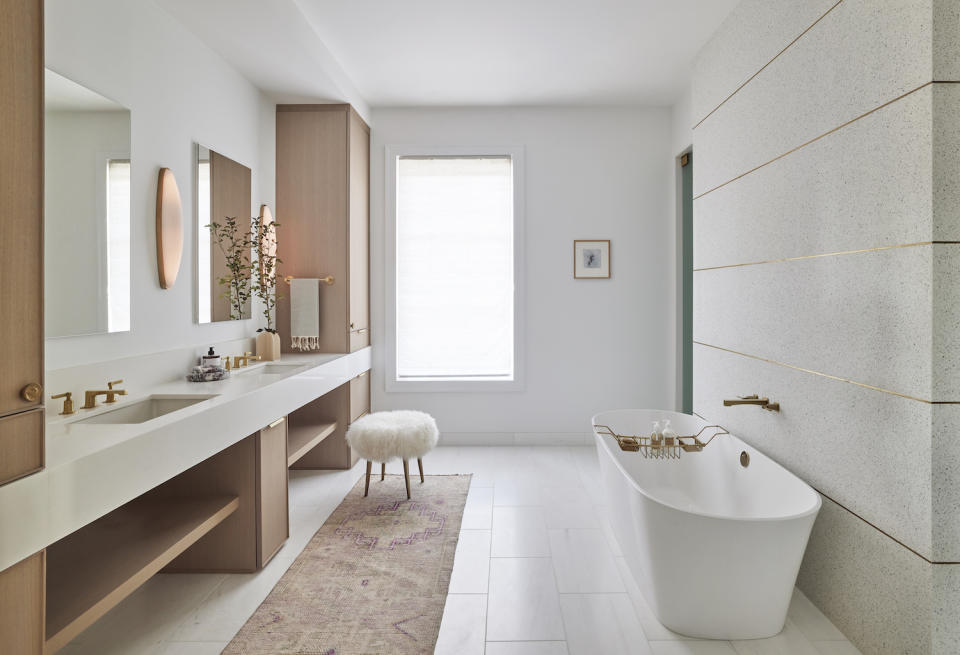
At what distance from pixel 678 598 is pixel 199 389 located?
83.0 inches

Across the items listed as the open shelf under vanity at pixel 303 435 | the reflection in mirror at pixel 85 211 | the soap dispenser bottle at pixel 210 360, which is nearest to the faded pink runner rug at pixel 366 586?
the open shelf under vanity at pixel 303 435

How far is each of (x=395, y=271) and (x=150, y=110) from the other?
2.27 m

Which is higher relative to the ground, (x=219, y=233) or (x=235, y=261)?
(x=219, y=233)

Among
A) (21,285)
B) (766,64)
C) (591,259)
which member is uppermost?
(766,64)

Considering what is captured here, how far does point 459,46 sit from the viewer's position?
354 cm

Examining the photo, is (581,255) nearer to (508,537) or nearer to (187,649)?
(508,537)

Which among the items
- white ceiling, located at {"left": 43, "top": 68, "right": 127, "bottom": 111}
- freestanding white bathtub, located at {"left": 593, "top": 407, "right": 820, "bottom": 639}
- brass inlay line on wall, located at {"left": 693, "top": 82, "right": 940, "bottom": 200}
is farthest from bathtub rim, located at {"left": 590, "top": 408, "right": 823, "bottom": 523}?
white ceiling, located at {"left": 43, "top": 68, "right": 127, "bottom": 111}

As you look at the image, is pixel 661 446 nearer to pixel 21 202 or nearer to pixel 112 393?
pixel 112 393

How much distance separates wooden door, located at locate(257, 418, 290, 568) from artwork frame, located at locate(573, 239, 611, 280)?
8.98 ft

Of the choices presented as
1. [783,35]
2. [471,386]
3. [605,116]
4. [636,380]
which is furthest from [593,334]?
[783,35]

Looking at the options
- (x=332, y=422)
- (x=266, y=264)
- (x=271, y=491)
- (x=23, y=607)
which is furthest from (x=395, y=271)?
(x=23, y=607)

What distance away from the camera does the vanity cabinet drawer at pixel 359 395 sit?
4156 millimetres

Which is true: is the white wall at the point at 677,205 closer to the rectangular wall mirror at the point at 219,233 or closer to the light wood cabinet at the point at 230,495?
the rectangular wall mirror at the point at 219,233

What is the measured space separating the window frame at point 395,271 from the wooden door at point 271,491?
192 centimetres
